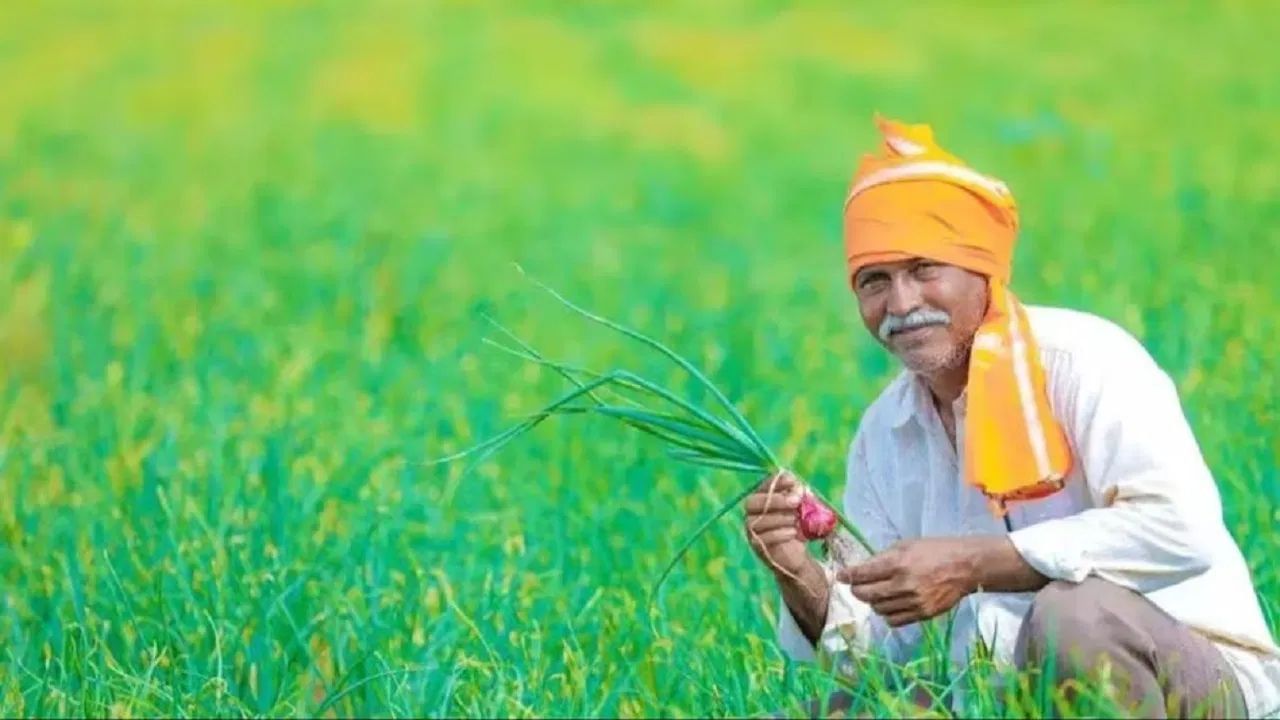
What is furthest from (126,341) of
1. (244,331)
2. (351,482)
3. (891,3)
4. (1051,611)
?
(891,3)

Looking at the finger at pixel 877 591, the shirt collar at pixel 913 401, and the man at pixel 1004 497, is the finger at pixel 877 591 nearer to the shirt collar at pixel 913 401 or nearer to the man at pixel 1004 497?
the man at pixel 1004 497

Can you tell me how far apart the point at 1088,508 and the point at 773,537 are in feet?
1.59

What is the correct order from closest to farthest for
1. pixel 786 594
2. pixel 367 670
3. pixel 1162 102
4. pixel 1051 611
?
1. pixel 1051 611
2. pixel 786 594
3. pixel 367 670
4. pixel 1162 102

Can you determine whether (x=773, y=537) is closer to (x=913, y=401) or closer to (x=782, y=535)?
(x=782, y=535)

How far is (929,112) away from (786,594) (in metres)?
6.28

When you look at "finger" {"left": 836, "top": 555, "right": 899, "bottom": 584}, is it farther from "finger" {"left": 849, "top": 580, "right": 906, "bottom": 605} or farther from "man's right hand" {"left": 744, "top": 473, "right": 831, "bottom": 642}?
"man's right hand" {"left": 744, "top": 473, "right": 831, "bottom": 642}

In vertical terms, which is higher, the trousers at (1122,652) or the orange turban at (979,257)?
the orange turban at (979,257)

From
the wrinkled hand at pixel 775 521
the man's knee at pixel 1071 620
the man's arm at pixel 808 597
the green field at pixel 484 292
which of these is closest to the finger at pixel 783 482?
the wrinkled hand at pixel 775 521

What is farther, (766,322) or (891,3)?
(891,3)

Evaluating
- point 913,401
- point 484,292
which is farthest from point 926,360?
point 484,292

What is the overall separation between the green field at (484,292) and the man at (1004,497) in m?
0.23

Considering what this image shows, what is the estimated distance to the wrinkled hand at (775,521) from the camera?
172 inches

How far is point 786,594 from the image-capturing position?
4535 millimetres

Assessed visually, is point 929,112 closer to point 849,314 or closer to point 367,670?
point 849,314
